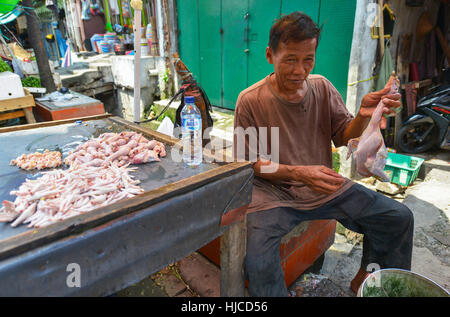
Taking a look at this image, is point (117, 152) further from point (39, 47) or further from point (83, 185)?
point (39, 47)

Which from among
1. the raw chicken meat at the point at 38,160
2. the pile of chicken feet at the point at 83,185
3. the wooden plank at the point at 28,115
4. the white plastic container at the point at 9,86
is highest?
the white plastic container at the point at 9,86

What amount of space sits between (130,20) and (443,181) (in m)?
11.8

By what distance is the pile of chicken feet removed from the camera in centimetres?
132

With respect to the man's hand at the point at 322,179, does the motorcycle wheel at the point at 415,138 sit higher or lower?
lower

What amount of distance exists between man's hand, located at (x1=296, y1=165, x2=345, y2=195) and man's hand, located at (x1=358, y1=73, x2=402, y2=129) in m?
0.49

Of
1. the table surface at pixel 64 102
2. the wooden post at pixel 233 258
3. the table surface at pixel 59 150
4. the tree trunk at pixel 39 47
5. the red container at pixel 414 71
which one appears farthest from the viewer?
the red container at pixel 414 71

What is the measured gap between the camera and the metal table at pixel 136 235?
1.05 metres

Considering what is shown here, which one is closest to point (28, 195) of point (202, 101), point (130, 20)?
point (202, 101)

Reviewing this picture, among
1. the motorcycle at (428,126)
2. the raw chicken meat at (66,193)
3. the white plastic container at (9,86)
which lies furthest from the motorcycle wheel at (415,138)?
the white plastic container at (9,86)

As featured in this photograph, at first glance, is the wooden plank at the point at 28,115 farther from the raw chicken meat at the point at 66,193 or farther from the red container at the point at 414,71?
the red container at the point at 414,71

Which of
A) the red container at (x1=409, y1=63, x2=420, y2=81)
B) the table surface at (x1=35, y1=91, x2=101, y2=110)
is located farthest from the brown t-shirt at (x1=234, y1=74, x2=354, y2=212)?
the red container at (x1=409, y1=63, x2=420, y2=81)

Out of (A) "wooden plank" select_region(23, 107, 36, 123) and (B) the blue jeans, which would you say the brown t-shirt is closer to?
(B) the blue jeans

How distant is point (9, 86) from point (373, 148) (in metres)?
4.29

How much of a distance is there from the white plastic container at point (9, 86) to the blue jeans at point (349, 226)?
12.0 ft
